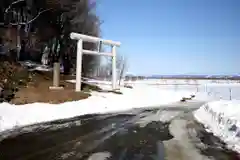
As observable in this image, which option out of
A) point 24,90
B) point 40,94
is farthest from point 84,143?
point 24,90

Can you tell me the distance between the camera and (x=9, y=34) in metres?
25.6

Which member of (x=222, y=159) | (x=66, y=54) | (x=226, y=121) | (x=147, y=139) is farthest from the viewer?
(x=66, y=54)

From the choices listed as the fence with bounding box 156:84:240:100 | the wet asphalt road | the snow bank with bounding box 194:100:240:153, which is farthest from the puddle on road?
the fence with bounding box 156:84:240:100

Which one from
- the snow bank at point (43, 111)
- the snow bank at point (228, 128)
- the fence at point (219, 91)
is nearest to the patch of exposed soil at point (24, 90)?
the snow bank at point (43, 111)

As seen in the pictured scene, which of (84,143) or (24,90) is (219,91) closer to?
(24,90)

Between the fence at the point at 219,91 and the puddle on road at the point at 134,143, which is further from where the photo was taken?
the fence at the point at 219,91

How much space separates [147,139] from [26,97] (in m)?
10.2

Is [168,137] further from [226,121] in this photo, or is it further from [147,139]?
[226,121]

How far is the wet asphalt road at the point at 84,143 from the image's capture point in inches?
256

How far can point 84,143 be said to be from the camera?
788 centimetres

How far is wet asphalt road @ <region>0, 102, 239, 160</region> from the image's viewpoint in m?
6.50

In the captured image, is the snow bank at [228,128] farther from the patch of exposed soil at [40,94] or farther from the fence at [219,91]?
the fence at [219,91]

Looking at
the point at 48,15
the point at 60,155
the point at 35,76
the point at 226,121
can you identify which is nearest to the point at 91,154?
the point at 60,155

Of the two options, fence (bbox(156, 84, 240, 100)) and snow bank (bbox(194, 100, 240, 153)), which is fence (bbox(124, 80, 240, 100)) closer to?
fence (bbox(156, 84, 240, 100))
